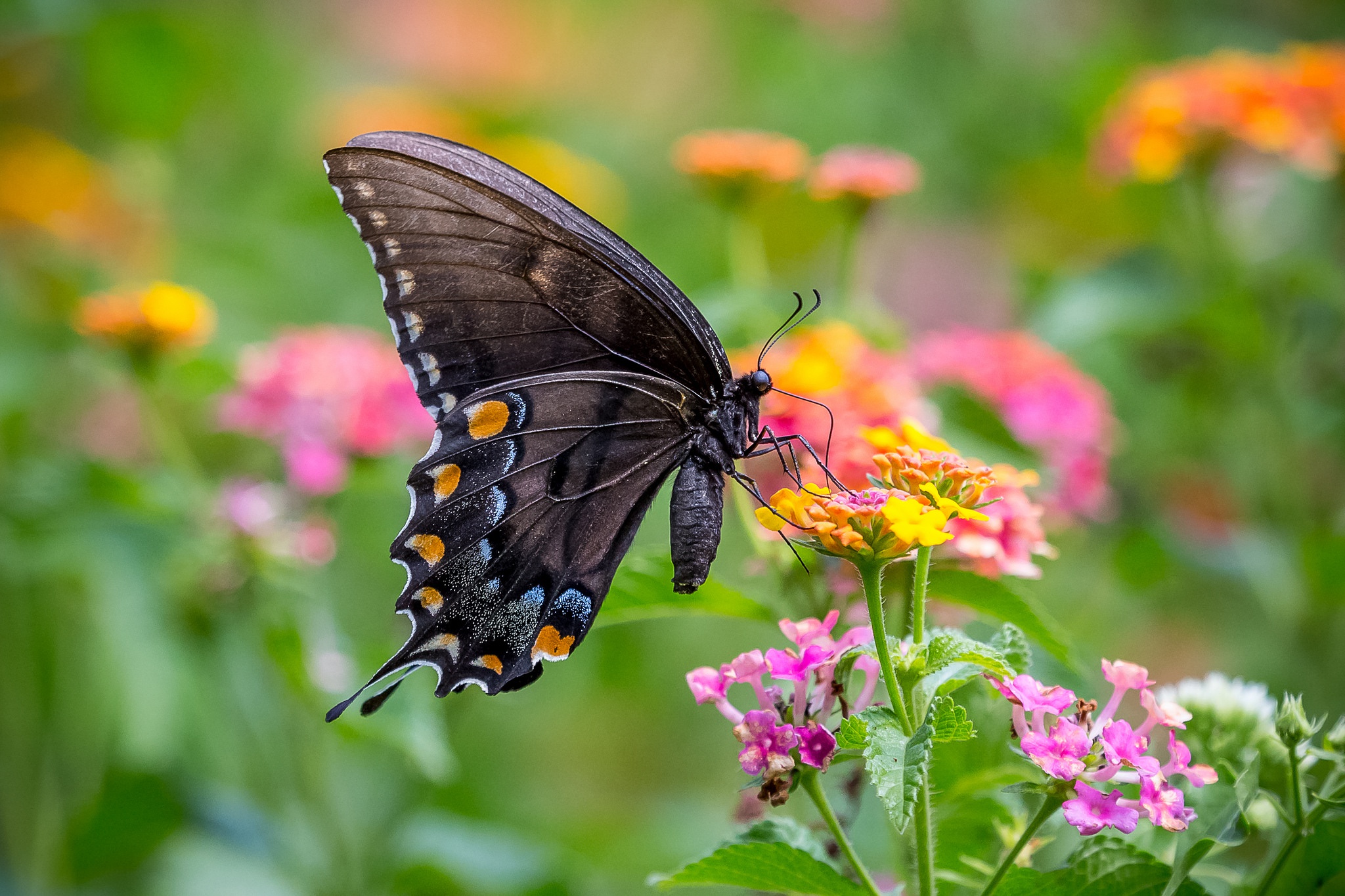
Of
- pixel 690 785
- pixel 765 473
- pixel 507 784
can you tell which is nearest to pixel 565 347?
pixel 765 473

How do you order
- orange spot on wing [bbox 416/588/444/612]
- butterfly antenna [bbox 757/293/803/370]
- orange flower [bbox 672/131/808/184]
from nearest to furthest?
1. orange spot on wing [bbox 416/588/444/612]
2. butterfly antenna [bbox 757/293/803/370]
3. orange flower [bbox 672/131/808/184]

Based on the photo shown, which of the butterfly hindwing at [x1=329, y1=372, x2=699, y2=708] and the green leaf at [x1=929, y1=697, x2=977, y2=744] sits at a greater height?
the butterfly hindwing at [x1=329, y1=372, x2=699, y2=708]

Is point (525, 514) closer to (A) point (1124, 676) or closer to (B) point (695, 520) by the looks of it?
(B) point (695, 520)

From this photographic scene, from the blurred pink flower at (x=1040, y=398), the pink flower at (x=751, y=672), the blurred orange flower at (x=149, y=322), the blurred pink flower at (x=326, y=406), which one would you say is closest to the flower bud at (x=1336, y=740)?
the pink flower at (x=751, y=672)

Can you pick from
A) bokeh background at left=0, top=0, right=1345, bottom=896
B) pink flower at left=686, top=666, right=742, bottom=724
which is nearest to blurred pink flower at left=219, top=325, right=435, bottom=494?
bokeh background at left=0, top=0, right=1345, bottom=896

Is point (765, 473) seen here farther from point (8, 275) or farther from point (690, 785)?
point (8, 275)

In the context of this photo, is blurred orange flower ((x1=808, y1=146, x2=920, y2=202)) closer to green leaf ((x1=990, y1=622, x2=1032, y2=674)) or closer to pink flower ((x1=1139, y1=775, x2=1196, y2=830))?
green leaf ((x1=990, y1=622, x2=1032, y2=674))

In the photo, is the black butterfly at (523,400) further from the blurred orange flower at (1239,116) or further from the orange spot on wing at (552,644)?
the blurred orange flower at (1239,116)
